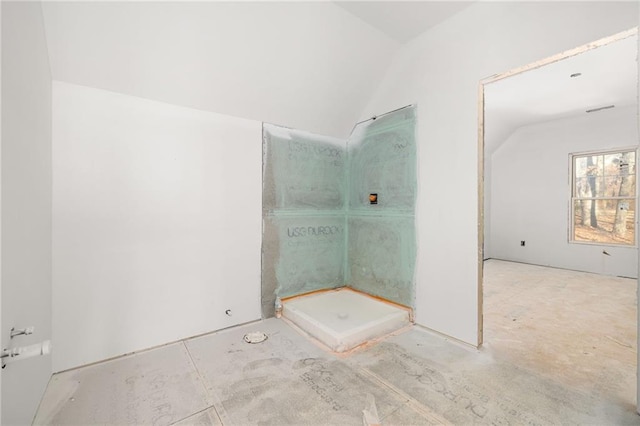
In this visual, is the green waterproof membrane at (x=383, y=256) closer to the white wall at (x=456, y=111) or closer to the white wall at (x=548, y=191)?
the white wall at (x=456, y=111)

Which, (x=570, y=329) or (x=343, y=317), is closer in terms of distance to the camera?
(x=570, y=329)

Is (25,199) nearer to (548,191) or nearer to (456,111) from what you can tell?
(456,111)

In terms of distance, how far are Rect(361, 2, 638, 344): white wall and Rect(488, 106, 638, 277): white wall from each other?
4145 millimetres

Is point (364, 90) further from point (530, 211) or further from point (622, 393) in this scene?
point (530, 211)

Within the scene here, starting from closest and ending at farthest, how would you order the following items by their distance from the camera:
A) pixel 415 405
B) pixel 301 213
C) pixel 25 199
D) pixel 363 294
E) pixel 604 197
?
pixel 25 199, pixel 415 405, pixel 301 213, pixel 363 294, pixel 604 197

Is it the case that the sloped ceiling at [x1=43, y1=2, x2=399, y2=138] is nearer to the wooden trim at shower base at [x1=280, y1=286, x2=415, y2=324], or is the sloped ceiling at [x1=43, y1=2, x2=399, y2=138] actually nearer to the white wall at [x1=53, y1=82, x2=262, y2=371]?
the white wall at [x1=53, y1=82, x2=262, y2=371]

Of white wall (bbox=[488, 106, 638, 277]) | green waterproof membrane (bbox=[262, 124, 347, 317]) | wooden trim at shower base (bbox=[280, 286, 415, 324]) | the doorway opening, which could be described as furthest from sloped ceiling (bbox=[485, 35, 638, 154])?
wooden trim at shower base (bbox=[280, 286, 415, 324])

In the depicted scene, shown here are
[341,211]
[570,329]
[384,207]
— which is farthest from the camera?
[341,211]

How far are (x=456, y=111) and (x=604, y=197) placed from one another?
4.42 meters

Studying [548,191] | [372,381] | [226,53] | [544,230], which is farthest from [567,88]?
[372,381]

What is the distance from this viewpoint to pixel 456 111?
228cm

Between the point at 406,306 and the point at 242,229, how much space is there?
5.93ft

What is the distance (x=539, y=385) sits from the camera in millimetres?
1701

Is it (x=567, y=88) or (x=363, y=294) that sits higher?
(x=567, y=88)
